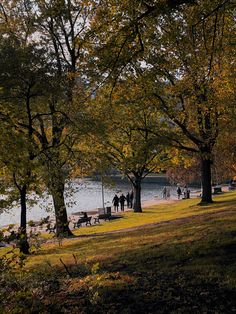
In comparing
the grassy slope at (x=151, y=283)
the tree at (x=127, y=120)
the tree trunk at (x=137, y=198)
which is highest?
the tree at (x=127, y=120)

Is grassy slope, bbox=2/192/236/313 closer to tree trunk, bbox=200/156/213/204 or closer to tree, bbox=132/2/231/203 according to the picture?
tree, bbox=132/2/231/203

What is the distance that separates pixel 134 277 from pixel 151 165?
1136 inches

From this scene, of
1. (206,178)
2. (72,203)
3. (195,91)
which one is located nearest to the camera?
(72,203)

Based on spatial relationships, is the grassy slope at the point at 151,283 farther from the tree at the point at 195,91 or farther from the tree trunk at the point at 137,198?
the tree trunk at the point at 137,198

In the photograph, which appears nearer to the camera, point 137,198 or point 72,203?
point 72,203

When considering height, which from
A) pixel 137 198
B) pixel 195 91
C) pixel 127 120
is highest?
pixel 195 91

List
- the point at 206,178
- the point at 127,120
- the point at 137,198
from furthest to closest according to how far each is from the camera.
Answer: the point at 137,198 < the point at 206,178 < the point at 127,120

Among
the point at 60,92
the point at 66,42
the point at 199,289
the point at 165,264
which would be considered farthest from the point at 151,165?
the point at 199,289

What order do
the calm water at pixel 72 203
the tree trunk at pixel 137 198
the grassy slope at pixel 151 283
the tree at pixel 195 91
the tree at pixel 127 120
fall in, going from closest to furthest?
1. the grassy slope at pixel 151 283
2. the tree at pixel 195 91
3. the tree at pixel 127 120
4. the calm water at pixel 72 203
5. the tree trunk at pixel 137 198

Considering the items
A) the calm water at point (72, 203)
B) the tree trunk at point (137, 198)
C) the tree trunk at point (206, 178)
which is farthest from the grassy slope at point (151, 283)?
the tree trunk at point (137, 198)

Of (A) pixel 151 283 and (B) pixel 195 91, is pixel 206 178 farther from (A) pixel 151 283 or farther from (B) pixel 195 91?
(A) pixel 151 283

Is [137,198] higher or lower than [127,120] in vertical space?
lower

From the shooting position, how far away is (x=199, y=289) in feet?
23.1

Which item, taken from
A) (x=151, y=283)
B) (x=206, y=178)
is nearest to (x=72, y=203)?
(x=206, y=178)
